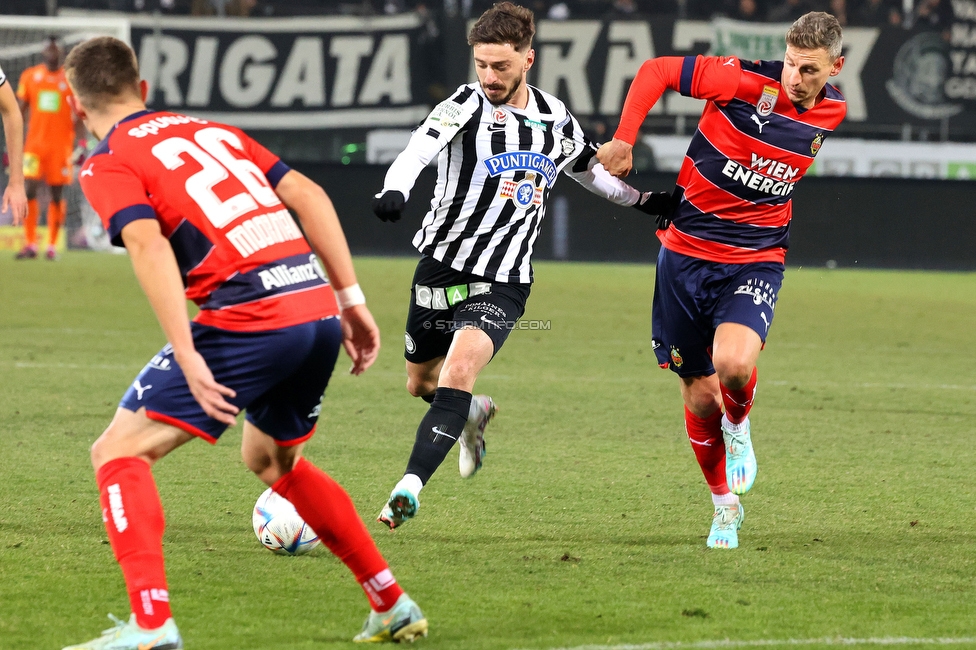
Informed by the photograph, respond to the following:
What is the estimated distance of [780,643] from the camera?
357 cm

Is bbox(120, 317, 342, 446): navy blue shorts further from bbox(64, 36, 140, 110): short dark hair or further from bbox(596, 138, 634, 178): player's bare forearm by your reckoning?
bbox(596, 138, 634, 178): player's bare forearm

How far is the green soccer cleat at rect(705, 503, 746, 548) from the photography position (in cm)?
479

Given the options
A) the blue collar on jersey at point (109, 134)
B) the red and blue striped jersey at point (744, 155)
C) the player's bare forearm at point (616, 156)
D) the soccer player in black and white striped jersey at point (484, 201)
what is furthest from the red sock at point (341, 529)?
the red and blue striped jersey at point (744, 155)

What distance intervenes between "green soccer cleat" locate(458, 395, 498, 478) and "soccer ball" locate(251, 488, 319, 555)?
1047 millimetres

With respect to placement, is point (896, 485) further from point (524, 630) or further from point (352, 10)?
point (352, 10)

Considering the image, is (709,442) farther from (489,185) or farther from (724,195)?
(489,185)

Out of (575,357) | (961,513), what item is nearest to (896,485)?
(961,513)

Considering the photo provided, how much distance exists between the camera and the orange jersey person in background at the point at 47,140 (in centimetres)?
1625

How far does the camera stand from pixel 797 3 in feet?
67.4

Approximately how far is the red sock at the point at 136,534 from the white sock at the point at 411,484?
125cm

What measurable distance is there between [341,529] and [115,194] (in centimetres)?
109

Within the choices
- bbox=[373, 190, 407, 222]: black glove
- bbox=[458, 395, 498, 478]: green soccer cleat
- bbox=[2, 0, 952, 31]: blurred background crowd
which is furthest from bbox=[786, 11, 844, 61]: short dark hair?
bbox=[2, 0, 952, 31]: blurred background crowd

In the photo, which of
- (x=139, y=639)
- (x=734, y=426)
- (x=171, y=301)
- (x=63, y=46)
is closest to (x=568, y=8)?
(x=63, y=46)

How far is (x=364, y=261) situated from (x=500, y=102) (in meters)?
13.5
